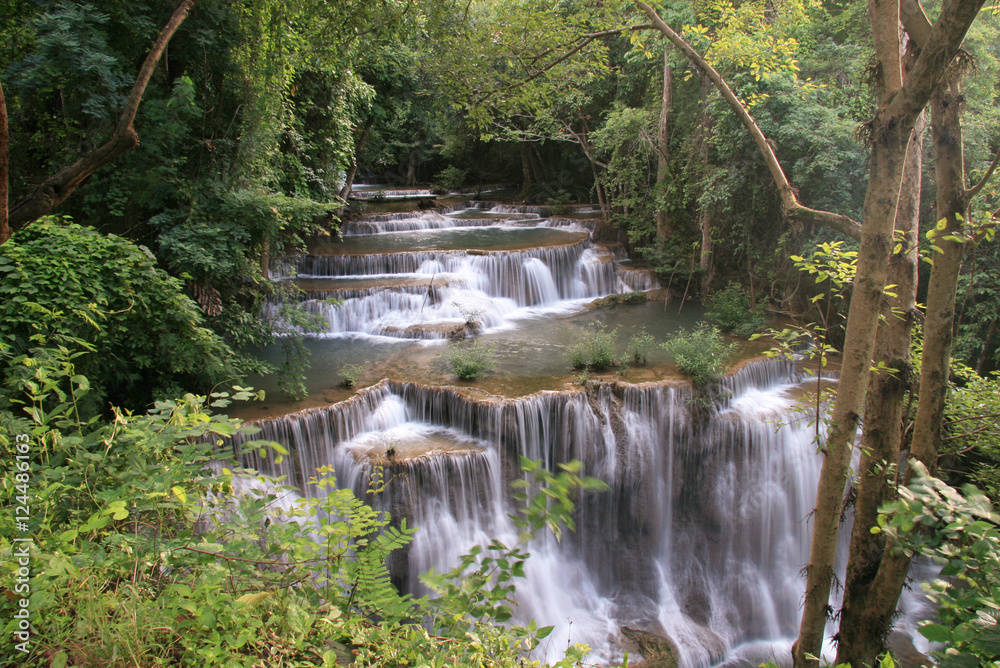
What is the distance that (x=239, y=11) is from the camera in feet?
23.8

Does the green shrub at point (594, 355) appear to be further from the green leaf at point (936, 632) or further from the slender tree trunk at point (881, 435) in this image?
the green leaf at point (936, 632)

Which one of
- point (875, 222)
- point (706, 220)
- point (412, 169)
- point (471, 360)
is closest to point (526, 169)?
point (412, 169)

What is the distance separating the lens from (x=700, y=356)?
→ 847 cm

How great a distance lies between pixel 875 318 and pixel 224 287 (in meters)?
7.42

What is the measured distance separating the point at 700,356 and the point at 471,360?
3.55 meters

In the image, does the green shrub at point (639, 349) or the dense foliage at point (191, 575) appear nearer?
the dense foliage at point (191, 575)

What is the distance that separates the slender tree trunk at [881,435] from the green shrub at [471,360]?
5281mm

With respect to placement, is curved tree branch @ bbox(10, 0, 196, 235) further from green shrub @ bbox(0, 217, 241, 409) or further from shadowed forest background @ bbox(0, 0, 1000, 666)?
green shrub @ bbox(0, 217, 241, 409)

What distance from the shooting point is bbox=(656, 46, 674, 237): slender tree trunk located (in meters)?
13.4

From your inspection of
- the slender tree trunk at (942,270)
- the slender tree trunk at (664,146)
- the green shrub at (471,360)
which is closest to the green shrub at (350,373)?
the green shrub at (471,360)

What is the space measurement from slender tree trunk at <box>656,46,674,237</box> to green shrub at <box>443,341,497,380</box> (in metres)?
6.66

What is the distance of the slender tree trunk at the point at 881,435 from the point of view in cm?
471

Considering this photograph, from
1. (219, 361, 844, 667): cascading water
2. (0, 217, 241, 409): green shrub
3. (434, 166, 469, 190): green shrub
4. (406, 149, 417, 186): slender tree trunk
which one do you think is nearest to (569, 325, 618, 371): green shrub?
(219, 361, 844, 667): cascading water

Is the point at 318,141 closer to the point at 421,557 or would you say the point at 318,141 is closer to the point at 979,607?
the point at 421,557
